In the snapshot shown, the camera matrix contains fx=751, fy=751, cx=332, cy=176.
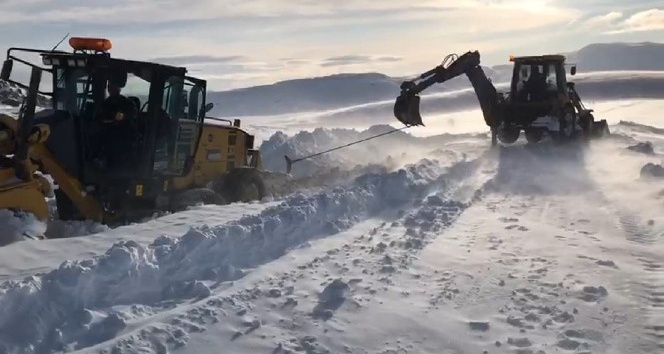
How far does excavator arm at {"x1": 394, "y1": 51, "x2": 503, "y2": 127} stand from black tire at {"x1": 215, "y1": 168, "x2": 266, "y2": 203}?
498 centimetres

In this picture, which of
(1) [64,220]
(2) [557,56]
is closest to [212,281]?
(1) [64,220]

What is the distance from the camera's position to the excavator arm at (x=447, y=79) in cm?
1494

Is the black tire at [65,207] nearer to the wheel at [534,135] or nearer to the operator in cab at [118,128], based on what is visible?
the operator in cab at [118,128]

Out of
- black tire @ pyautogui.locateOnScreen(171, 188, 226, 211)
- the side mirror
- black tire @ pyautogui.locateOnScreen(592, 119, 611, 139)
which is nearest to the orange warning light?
the side mirror

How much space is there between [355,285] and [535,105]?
12.9 m

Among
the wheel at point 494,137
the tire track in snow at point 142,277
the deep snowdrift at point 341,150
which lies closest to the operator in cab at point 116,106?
the tire track in snow at point 142,277

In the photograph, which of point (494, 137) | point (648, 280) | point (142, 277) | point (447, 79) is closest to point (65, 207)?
point (142, 277)

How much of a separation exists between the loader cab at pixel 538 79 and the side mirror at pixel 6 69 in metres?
12.6

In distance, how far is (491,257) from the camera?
21.6 ft

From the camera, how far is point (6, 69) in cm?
777

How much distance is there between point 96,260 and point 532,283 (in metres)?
3.28

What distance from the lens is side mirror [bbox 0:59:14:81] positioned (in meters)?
7.74

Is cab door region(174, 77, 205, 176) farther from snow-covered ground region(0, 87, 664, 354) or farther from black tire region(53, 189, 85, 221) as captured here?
black tire region(53, 189, 85, 221)

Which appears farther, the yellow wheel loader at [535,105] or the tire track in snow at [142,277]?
the yellow wheel loader at [535,105]
